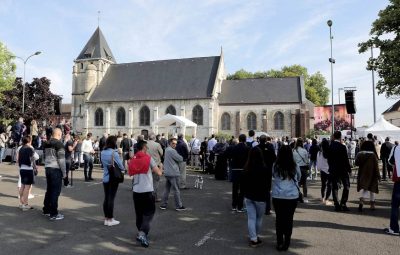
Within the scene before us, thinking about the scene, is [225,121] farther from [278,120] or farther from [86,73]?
[86,73]

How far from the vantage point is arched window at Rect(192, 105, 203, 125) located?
154 feet

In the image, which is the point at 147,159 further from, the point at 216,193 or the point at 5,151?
the point at 5,151

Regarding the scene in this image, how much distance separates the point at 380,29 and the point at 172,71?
36.8 meters

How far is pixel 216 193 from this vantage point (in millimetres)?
11586

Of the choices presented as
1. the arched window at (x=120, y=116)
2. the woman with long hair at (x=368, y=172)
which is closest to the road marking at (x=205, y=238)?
the woman with long hair at (x=368, y=172)

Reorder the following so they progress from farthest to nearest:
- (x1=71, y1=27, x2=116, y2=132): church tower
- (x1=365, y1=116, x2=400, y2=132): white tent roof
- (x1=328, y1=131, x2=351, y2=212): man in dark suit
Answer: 1. (x1=71, y1=27, x2=116, y2=132): church tower
2. (x1=365, y1=116, x2=400, y2=132): white tent roof
3. (x1=328, y1=131, x2=351, y2=212): man in dark suit

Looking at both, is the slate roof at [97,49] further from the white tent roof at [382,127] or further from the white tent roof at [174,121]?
the white tent roof at [382,127]

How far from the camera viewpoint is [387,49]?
58.1ft

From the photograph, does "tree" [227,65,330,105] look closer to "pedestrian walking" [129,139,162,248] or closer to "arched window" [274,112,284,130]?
"arched window" [274,112,284,130]

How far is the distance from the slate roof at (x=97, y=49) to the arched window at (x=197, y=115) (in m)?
18.8

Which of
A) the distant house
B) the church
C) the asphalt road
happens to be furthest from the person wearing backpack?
the distant house

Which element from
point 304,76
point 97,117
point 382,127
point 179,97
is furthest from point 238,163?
point 304,76

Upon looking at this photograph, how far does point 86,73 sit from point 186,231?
2017 inches

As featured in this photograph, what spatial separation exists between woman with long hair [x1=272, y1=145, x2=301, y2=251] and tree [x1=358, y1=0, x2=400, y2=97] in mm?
14012
